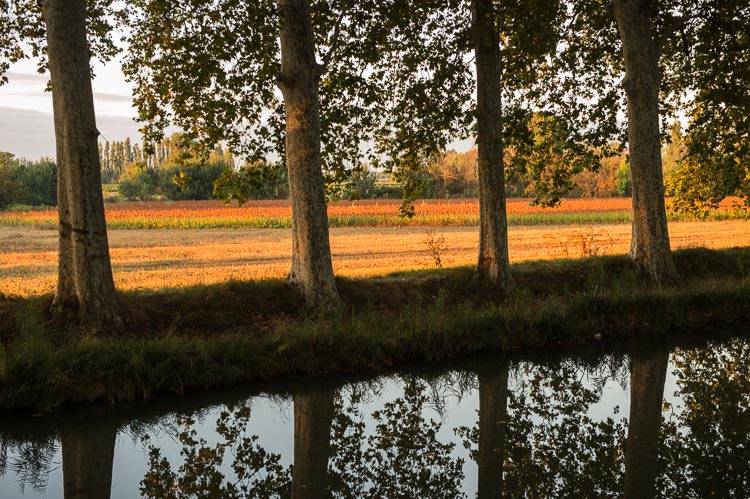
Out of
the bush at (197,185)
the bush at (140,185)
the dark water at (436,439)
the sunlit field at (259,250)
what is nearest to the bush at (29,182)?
the bush at (140,185)

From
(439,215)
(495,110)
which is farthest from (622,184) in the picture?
(495,110)

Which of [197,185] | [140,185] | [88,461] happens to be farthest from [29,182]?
[88,461]

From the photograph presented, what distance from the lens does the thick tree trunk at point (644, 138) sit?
1593 centimetres

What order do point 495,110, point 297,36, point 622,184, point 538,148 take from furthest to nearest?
point 622,184 → point 538,148 → point 495,110 → point 297,36

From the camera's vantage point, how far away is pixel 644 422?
8508 mm

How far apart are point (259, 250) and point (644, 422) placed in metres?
23.7

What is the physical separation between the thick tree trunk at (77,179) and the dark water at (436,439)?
255 cm

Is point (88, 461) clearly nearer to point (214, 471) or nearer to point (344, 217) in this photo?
point (214, 471)

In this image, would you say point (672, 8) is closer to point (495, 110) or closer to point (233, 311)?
point (495, 110)

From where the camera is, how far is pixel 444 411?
933 cm

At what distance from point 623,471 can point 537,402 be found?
2748 mm

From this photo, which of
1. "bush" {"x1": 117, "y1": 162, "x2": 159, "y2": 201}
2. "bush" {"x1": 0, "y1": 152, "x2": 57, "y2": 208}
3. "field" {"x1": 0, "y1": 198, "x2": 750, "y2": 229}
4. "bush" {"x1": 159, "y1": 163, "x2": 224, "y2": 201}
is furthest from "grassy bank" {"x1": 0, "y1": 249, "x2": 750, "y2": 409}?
"bush" {"x1": 117, "y1": 162, "x2": 159, "y2": 201}

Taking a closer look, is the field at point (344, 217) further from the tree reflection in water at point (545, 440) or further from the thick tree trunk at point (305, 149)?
the tree reflection in water at point (545, 440)

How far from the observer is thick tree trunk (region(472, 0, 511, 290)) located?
14.7 metres
